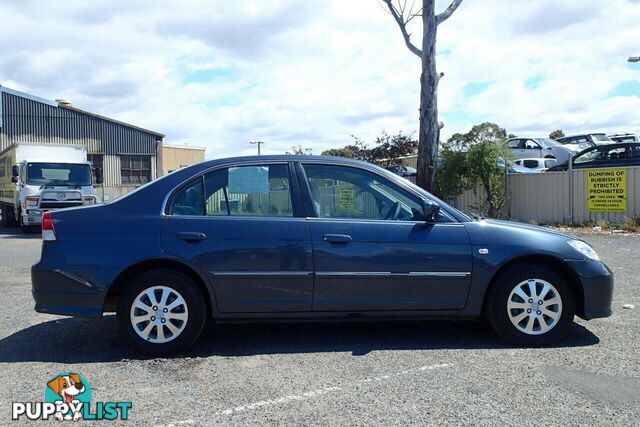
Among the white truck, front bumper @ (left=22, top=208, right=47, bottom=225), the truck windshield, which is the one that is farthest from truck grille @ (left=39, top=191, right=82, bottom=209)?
the truck windshield

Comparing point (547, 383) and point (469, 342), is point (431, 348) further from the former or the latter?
point (547, 383)

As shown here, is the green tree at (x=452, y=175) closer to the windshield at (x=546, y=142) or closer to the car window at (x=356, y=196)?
A: the windshield at (x=546, y=142)

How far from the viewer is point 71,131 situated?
36969 millimetres

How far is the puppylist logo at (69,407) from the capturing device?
3.76 m

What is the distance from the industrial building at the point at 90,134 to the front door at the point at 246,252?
1216 inches

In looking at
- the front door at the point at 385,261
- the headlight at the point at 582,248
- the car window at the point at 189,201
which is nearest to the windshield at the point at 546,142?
the headlight at the point at 582,248

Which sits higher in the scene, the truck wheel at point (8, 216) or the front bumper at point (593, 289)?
the truck wheel at point (8, 216)

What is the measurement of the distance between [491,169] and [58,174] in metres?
13.1

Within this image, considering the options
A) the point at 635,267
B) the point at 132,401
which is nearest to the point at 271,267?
the point at 132,401

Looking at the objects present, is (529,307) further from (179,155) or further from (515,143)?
(179,155)

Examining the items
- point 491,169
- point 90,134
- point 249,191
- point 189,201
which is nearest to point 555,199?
point 491,169

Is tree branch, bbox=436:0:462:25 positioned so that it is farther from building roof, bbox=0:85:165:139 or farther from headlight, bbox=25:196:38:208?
building roof, bbox=0:85:165:139

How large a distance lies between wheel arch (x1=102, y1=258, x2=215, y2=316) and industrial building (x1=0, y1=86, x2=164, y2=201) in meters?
30.7

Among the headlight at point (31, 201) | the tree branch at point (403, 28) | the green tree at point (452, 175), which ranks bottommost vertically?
the headlight at point (31, 201)
